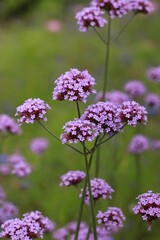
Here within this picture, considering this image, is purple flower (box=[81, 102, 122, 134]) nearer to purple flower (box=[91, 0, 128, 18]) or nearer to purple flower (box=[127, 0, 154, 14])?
purple flower (box=[91, 0, 128, 18])

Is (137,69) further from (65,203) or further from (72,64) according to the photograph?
(65,203)

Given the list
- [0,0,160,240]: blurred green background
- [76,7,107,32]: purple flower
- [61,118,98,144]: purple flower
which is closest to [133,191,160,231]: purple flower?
Answer: [61,118,98,144]: purple flower

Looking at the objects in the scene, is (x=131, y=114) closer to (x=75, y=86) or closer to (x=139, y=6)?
(x=75, y=86)

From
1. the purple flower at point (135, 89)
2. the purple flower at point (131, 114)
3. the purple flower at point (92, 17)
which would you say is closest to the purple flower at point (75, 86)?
the purple flower at point (131, 114)

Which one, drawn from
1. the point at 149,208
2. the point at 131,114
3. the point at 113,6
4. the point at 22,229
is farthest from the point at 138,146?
the point at 22,229

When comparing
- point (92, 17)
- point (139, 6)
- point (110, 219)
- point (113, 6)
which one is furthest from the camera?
point (139, 6)
